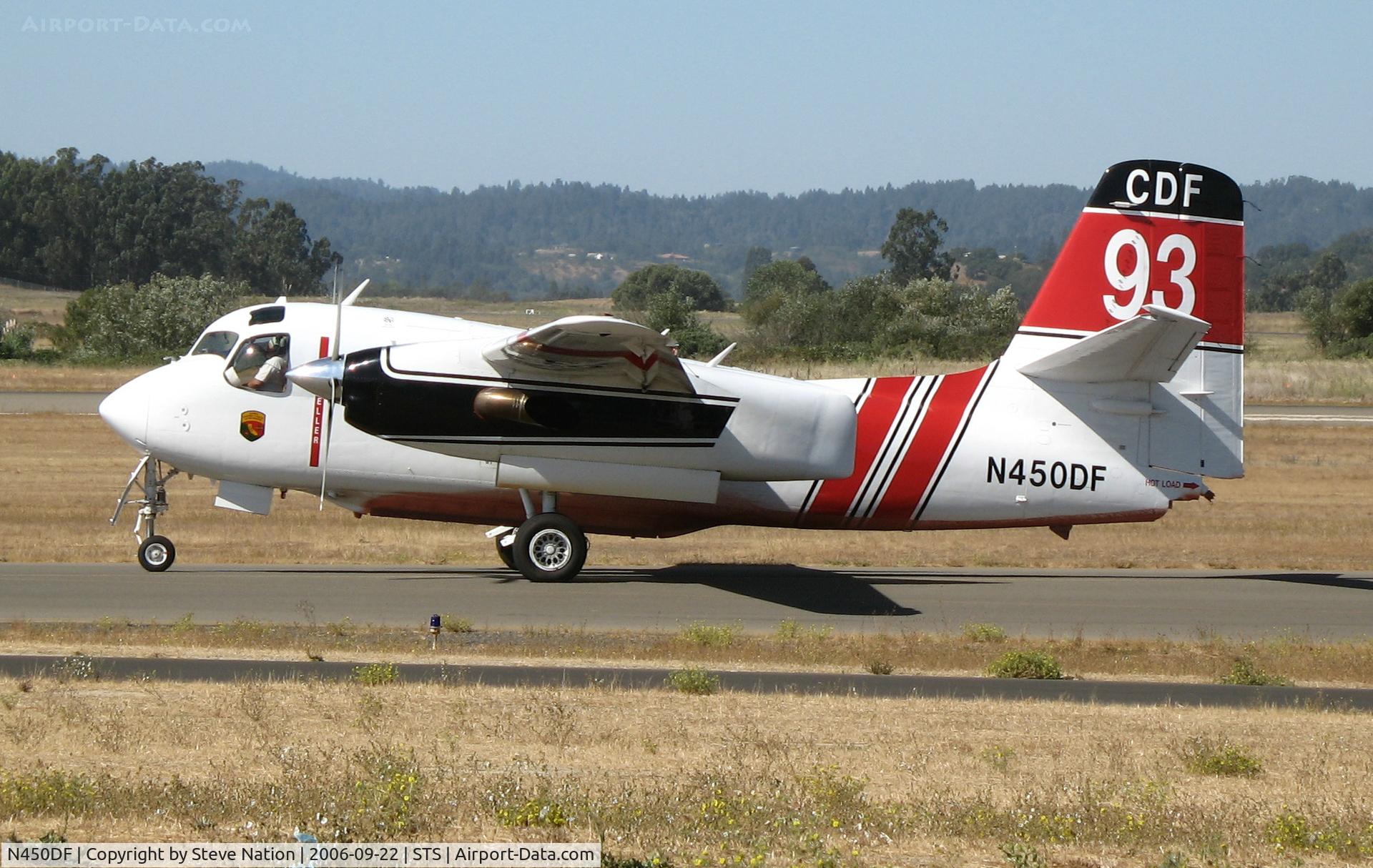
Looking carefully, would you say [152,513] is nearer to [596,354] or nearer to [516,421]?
[516,421]

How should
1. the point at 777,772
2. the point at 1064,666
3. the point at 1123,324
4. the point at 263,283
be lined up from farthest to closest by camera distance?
the point at 263,283, the point at 1123,324, the point at 1064,666, the point at 777,772

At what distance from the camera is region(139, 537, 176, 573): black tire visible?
19.0m

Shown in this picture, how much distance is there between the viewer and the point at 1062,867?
7145 millimetres

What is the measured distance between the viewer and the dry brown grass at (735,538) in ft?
72.8

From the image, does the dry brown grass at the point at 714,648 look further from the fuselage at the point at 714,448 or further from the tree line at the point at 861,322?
the tree line at the point at 861,322

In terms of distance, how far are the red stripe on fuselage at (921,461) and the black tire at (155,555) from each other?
32.1 feet

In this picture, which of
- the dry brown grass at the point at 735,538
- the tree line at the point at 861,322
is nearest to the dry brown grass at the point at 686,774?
the dry brown grass at the point at 735,538

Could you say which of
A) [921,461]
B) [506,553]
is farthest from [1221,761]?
[506,553]

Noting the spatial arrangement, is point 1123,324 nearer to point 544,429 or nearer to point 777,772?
point 544,429

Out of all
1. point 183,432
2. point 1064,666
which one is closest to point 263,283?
point 183,432

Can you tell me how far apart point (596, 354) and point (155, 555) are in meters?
7.06

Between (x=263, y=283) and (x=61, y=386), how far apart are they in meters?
61.9

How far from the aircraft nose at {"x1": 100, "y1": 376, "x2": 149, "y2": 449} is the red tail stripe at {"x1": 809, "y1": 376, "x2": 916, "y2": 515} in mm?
9225

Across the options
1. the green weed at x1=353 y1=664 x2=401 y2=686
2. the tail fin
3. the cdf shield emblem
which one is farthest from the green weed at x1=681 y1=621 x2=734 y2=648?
the tail fin
